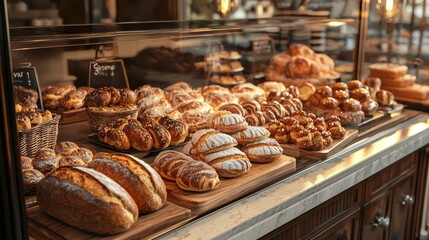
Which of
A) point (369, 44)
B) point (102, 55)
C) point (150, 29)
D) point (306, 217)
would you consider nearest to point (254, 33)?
point (369, 44)

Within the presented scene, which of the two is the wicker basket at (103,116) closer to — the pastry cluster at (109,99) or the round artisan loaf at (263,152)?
the pastry cluster at (109,99)

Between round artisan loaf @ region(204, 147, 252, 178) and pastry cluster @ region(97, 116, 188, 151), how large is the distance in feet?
0.82

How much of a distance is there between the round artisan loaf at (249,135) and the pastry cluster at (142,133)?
0.22 meters

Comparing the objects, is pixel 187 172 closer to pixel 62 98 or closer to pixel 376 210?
pixel 62 98

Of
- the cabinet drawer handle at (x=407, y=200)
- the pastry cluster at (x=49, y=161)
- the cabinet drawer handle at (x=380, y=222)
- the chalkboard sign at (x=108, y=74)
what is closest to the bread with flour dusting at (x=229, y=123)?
the pastry cluster at (x=49, y=161)

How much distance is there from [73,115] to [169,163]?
789mm

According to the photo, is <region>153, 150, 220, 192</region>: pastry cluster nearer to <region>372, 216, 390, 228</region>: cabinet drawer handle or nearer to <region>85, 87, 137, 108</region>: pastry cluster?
<region>85, 87, 137, 108</region>: pastry cluster

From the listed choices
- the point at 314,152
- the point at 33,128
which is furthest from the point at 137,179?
the point at 314,152

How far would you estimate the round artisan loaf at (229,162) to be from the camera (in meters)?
1.77

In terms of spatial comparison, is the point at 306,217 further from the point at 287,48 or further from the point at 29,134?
the point at 287,48

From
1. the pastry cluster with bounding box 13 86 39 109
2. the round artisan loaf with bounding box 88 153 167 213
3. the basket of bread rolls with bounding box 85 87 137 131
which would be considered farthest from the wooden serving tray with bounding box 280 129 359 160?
the pastry cluster with bounding box 13 86 39 109

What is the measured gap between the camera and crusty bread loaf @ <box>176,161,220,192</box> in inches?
64.0

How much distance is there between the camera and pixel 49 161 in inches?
65.6

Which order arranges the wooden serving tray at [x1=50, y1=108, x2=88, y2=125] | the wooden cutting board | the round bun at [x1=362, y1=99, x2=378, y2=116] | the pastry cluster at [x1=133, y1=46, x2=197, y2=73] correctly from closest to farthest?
the wooden cutting board < the wooden serving tray at [x1=50, y1=108, x2=88, y2=125] < the round bun at [x1=362, y1=99, x2=378, y2=116] < the pastry cluster at [x1=133, y1=46, x2=197, y2=73]
